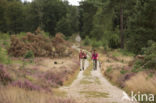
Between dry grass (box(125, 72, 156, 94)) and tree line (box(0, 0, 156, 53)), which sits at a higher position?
tree line (box(0, 0, 156, 53))

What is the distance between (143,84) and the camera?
1246cm

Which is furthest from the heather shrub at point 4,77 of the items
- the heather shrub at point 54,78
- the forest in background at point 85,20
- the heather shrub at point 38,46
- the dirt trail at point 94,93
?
the forest in background at point 85,20

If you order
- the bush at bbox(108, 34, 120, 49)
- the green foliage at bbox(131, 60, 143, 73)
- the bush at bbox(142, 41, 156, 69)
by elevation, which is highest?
the bush at bbox(142, 41, 156, 69)

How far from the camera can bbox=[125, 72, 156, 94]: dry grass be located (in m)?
11.8

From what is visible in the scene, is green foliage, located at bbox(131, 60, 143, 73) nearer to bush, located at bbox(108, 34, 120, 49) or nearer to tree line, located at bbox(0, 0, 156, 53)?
tree line, located at bbox(0, 0, 156, 53)

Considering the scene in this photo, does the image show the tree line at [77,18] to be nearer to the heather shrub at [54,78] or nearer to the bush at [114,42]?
the bush at [114,42]

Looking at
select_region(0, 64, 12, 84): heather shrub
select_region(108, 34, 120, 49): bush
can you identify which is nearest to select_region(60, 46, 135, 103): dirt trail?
select_region(0, 64, 12, 84): heather shrub

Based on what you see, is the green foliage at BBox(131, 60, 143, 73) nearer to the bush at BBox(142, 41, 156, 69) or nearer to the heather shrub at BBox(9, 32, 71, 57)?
the bush at BBox(142, 41, 156, 69)

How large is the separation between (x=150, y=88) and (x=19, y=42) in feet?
79.2

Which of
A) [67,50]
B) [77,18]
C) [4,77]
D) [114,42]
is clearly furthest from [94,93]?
[77,18]

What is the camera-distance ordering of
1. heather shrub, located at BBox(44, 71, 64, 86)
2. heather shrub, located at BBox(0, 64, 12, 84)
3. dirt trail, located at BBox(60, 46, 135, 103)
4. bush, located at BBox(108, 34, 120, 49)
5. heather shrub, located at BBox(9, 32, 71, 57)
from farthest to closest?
bush, located at BBox(108, 34, 120, 49) < heather shrub, located at BBox(9, 32, 71, 57) < heather shrub, located at BBox(44, 71, 64, 86) < dirt trail, located at BBox(60, 46, 135, 103) < heather shrub, located at BBox(0, 64, 12, 84)

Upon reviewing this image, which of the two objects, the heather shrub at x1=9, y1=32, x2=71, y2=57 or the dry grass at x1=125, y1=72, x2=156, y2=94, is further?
the heather shrub at x1=9, y1=32, x2=71, y2=57

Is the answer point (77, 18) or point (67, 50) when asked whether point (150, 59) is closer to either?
point (67, 50)

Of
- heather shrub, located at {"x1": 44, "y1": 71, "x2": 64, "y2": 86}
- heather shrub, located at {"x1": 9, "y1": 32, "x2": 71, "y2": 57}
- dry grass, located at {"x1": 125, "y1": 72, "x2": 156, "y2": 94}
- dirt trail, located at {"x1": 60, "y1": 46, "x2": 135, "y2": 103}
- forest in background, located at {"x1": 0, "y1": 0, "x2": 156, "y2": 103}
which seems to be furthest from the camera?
heather shrub, located at {"x1": 9, "y1": 32, "x2": 71, "y2": 57}
